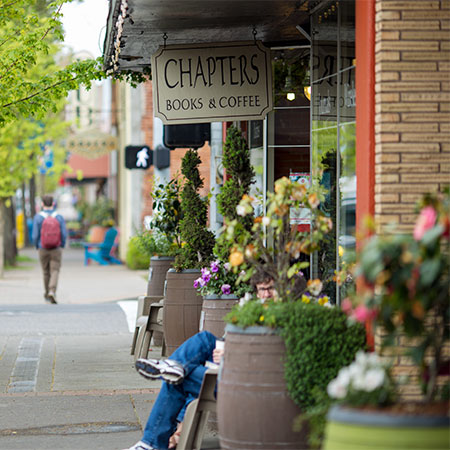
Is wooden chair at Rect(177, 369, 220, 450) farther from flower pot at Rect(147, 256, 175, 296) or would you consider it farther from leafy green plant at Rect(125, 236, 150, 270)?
leafy green plant at Rect(125, 236, 150, 270)

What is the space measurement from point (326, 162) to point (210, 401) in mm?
3023

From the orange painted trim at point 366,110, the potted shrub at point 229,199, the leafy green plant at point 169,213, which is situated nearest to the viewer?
the orange painted trim at point 366,110

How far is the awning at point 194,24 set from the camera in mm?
8562

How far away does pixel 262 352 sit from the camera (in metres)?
5.75

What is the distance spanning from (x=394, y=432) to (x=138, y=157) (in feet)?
56.1

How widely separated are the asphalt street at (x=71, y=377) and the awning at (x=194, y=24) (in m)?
3.26

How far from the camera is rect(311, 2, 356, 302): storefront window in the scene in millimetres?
7663

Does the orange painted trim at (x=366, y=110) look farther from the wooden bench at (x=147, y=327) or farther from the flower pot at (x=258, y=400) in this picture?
the wooden bench at (x=147, y=327)

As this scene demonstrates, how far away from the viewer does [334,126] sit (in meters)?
8.45

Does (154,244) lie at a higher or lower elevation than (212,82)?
lower

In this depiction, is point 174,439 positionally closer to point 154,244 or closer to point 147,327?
point 147,327

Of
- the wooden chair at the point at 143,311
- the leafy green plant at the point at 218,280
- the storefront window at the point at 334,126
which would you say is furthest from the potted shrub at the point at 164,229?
the storefront window at the point at 334,126

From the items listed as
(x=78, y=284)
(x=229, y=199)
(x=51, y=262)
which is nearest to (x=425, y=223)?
(x=229, y=199)

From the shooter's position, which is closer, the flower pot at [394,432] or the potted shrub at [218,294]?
the flower pot at [394,432]
